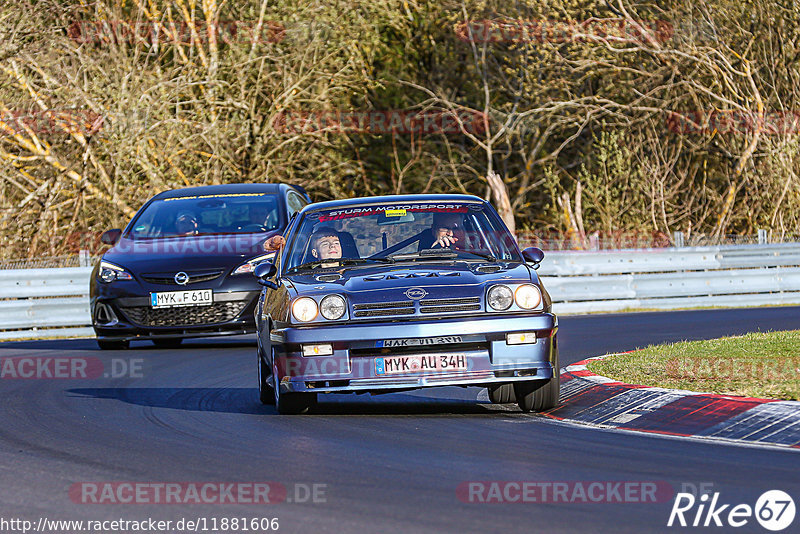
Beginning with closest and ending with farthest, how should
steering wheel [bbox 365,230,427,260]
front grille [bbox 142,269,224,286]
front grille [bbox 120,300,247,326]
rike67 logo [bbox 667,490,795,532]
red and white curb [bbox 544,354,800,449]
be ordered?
rike67 logo [bbox 667,490,795,532]
red and white curb [bbox 544,354,800,449]
steering wheel [bbox 365,230,427,260]
front grille [bbox 120,300,247,326]
front grille [bbox 142,269,224,286]

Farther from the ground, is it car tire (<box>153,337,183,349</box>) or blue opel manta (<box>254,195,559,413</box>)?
blue opel manta (<box>254,195,559,413</box>)

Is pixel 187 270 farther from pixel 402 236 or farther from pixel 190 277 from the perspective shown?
pixel 402 236

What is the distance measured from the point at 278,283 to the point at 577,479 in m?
3.89

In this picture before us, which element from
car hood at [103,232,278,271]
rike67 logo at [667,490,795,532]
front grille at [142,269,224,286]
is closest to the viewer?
rike67 logo at [667,490,795,532]

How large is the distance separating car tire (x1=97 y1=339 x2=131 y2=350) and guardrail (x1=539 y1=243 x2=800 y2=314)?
702 cm

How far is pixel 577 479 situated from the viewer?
6.75 metres

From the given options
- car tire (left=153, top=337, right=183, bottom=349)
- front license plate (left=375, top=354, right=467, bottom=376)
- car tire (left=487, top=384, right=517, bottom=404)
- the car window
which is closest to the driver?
car tire (left=487, top=384, right=517, bottom=404)

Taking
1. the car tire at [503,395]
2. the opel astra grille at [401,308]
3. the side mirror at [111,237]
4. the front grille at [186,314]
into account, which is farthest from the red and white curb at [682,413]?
the side mirror at [111,237]

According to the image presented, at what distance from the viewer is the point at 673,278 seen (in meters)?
22.3

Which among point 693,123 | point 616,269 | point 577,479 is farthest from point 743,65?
point 577,479

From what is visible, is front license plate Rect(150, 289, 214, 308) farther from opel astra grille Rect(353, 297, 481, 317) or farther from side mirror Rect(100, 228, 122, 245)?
opel astra grille Rect(353, 297, 481, 317)

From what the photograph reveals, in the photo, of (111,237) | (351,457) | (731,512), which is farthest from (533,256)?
(111,237)

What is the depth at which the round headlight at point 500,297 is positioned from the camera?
915cm

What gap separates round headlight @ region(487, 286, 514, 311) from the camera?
30.0 feet
